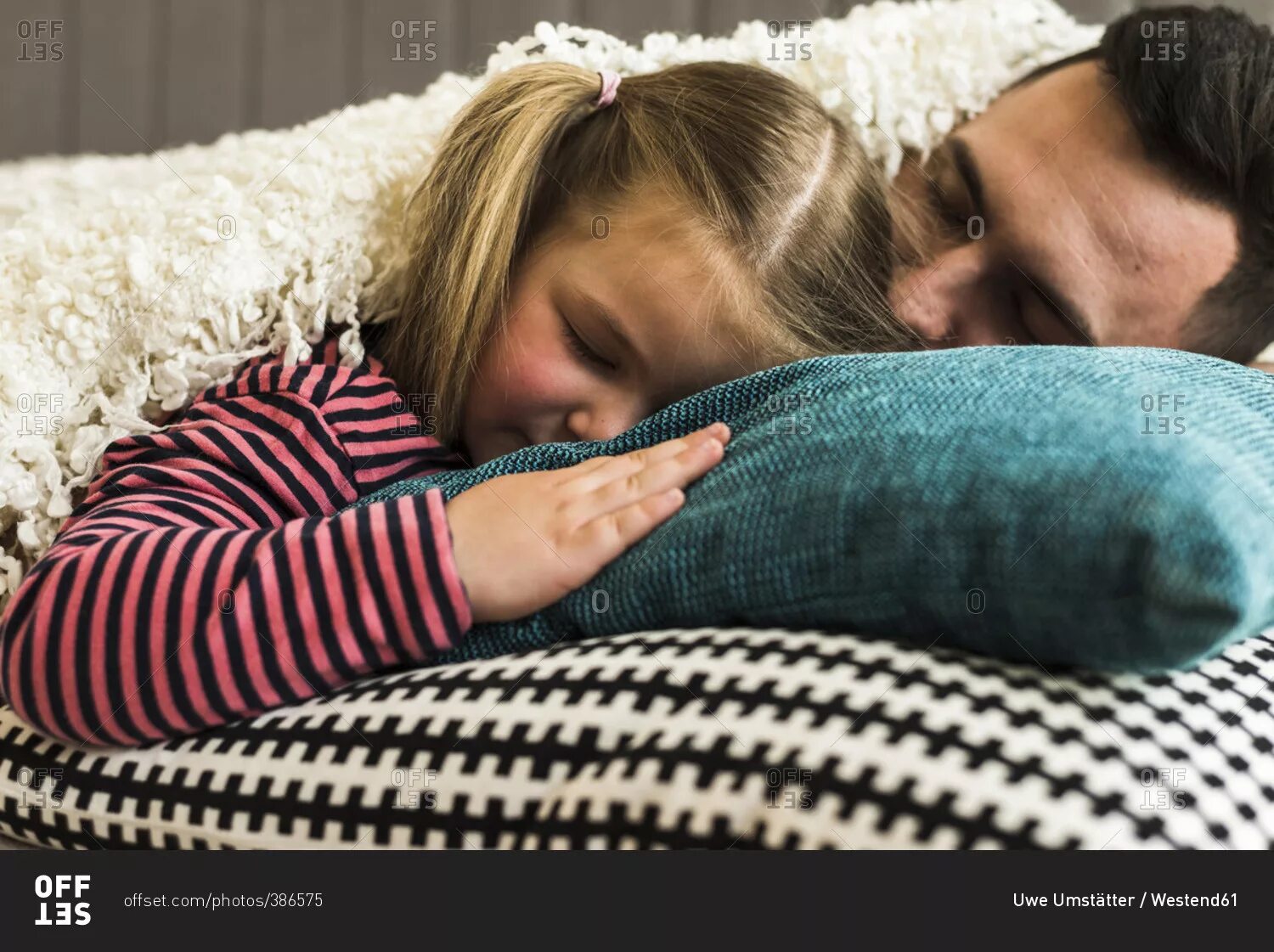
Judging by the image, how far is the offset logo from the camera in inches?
17.3

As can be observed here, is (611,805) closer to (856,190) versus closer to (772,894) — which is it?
(772,894)

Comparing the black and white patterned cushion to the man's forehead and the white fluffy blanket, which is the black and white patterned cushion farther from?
the man's forehead

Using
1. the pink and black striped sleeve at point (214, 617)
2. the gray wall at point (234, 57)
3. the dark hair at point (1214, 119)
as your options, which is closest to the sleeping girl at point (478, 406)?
the pink and black striped sleeve at point (214, 617)

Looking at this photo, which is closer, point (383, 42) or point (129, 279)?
point (129, 279)

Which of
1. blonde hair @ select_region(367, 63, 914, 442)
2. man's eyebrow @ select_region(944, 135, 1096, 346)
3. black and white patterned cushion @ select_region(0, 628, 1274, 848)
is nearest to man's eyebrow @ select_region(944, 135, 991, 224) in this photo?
man's eyebrow @ select_region(944, 135, 1096, 346)

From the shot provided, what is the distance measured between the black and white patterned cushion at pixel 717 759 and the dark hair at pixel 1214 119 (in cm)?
51

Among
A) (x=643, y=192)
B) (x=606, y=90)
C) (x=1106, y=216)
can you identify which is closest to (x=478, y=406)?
(x=643, y=192)

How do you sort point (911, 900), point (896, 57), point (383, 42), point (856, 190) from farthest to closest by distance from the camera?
point (383, 42), point (896, 57), point (856, 190), point (911, 900)

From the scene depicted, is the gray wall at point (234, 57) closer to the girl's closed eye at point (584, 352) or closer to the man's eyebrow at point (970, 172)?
the man's eyebrow at point (970, 172)

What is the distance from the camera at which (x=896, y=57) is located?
107cm

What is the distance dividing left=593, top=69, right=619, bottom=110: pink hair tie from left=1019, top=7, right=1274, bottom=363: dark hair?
42 centimetres

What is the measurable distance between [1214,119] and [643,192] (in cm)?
45

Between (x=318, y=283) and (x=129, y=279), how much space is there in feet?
0.40

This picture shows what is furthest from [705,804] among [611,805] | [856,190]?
[856,190]
